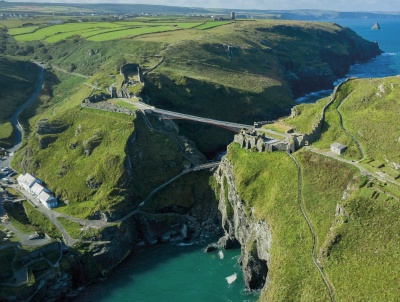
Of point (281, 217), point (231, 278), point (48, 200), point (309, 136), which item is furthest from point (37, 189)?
point (309, 136)

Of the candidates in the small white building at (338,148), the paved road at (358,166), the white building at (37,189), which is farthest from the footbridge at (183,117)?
the white building at (37,189)

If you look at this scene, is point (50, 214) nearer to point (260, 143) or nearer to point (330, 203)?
point (260, 143)

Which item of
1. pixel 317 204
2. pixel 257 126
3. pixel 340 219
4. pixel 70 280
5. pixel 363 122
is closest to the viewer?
pixel 340 219

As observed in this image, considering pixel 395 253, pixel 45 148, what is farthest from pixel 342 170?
pixel 45 148

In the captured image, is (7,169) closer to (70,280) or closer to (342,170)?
(70,280)

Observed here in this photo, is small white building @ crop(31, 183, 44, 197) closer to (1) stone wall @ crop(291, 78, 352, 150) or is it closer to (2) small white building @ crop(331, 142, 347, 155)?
(1) stone wall @ crop(291, 78, 352, 150)

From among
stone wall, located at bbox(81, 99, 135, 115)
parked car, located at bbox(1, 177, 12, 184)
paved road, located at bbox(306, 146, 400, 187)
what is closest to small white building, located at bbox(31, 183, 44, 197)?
parked car, located at bbox(1, 177, 12, 184)
